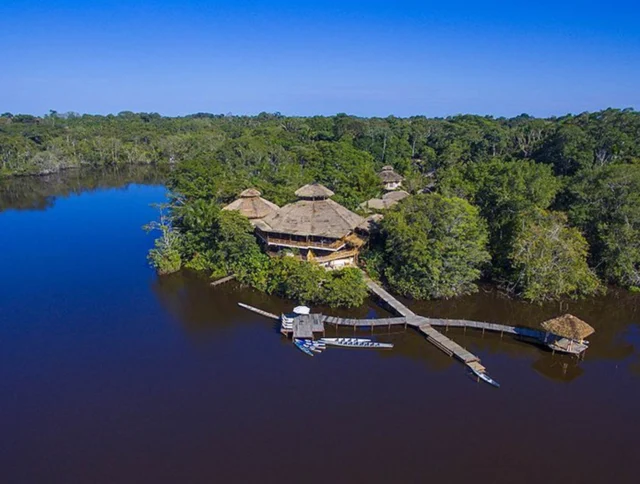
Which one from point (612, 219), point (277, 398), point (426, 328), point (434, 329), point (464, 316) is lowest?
point (277, 398)

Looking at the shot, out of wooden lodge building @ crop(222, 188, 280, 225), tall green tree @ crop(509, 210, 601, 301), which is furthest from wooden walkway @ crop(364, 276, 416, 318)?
wooden lodge building @ crop(222, 188, 280, 225)

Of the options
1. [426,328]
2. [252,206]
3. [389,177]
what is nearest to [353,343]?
[426,328]

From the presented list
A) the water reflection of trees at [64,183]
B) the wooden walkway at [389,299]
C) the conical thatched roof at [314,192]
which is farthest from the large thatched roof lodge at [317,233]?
the water reflection of trees at [64,183]

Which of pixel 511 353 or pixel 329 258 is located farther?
pixel 329 258

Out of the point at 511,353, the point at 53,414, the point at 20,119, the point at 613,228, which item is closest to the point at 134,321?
the point at 53,414

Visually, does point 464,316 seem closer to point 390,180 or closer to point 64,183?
point 390,180

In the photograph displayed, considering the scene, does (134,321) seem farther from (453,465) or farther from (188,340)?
(453,465)

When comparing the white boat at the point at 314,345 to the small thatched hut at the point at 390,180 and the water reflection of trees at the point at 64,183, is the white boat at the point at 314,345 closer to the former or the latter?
the small thatched hut at the point at 390,180
